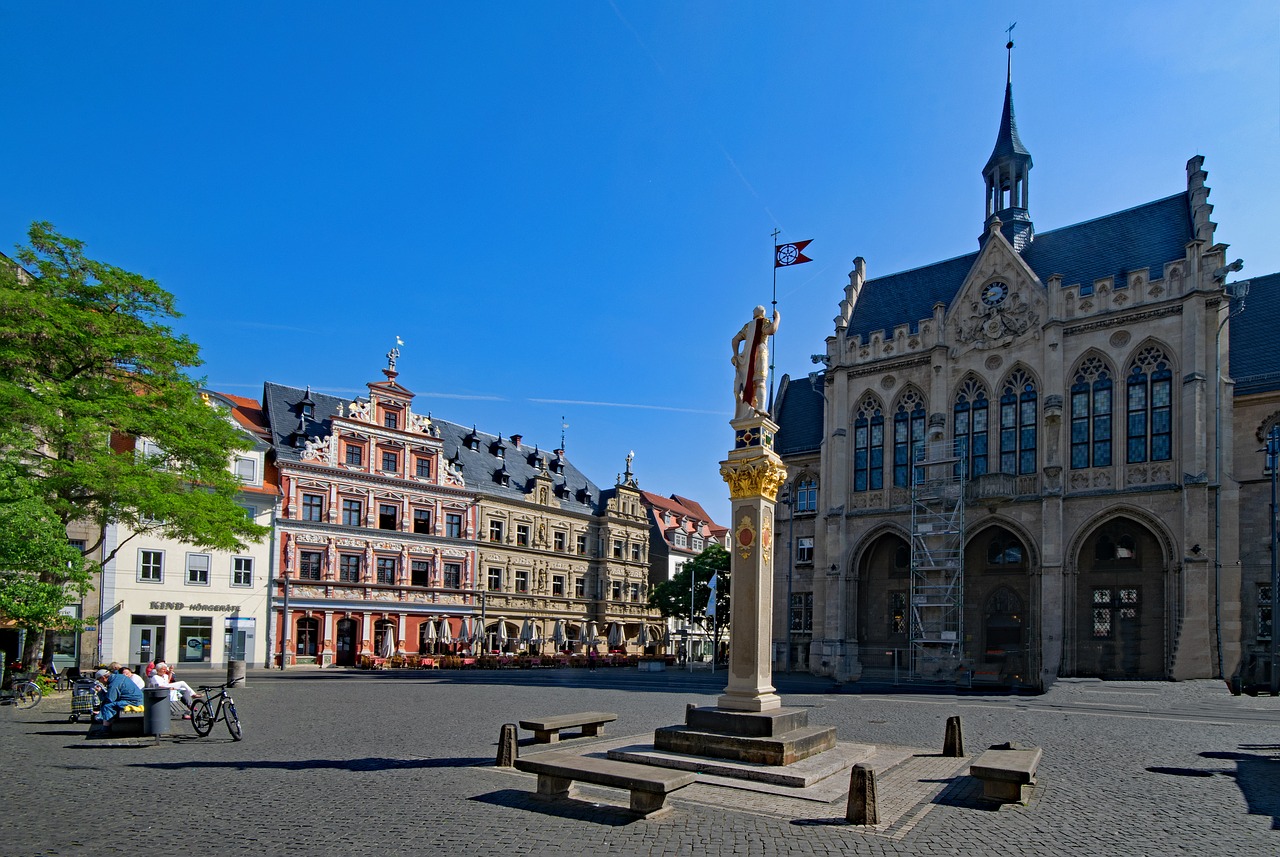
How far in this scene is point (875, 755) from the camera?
14.0m

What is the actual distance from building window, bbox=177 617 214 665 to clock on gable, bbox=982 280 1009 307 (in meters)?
39.3

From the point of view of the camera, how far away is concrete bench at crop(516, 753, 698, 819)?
32.1ft

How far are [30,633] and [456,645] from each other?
2891 centimetres

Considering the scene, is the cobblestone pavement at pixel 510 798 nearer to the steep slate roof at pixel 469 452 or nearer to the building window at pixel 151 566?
the building window at pixel 151 566

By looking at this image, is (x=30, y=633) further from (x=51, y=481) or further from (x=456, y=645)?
(x=456, y=645)

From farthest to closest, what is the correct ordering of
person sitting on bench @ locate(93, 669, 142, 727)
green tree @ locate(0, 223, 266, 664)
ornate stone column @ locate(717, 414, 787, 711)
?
green tree @ locate(0, 223, 266, 664) < person sitting on bench @ locate(93, 669, 142, 727) < ornate stone column @ locate(717, 414, 787, 711)

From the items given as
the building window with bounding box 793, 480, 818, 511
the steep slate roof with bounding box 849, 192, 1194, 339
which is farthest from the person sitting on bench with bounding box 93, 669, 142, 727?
the steep slate roof with bounding box 849, 192, 1194, 339

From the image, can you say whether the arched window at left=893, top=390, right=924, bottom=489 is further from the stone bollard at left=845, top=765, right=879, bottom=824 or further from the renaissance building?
the stone bollard at left=845, top=765, right=879, bottom=824

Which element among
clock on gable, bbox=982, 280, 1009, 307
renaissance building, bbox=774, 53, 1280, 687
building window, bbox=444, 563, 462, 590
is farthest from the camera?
building window, bbox=444, 563, 462, 590

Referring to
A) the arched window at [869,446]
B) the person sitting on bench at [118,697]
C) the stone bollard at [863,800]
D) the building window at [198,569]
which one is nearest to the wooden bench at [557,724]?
the stone bollard at [863,800]

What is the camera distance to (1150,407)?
35250 mm

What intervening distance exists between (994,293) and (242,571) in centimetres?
3821

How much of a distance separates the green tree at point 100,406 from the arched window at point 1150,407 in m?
31.9

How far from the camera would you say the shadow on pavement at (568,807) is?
992 cm
